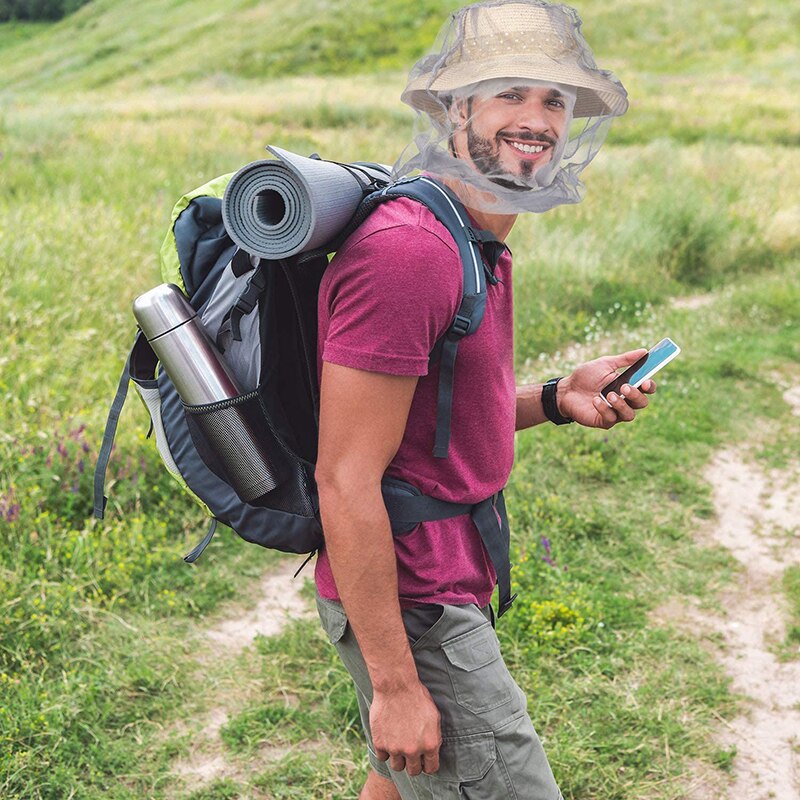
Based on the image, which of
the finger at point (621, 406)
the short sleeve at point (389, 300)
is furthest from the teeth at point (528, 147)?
the finger at point (621, 406)

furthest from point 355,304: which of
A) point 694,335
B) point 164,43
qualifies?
point 164,43

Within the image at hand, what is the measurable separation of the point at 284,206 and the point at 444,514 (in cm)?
70

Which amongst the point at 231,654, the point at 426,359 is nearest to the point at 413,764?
the point at 426,359

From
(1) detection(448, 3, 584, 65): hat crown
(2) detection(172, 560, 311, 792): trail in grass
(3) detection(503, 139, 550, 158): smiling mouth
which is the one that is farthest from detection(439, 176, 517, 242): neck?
(2) detection(172, 560, 311, 792): trail in grass

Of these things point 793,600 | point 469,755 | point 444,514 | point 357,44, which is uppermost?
point 444,514

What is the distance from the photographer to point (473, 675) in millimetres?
1823

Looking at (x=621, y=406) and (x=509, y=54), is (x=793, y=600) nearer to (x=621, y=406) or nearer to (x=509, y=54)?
(x=621, y=406)

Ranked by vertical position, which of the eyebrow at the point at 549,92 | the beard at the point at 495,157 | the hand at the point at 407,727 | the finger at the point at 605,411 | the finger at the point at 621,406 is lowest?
the hand at the point at 407,727

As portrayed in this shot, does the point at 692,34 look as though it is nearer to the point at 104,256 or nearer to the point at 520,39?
the point at 104,256

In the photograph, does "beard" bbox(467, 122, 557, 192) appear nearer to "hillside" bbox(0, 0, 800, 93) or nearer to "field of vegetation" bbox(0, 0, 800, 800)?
"field of vegetation" bbox(0, 0, 800, 800)

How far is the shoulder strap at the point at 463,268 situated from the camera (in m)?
1.67

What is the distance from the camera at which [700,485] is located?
5082mm

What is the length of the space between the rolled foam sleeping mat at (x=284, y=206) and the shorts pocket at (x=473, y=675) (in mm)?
851

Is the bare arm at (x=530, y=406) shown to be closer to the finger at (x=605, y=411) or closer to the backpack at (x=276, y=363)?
the finger at (x=605, y=411)
